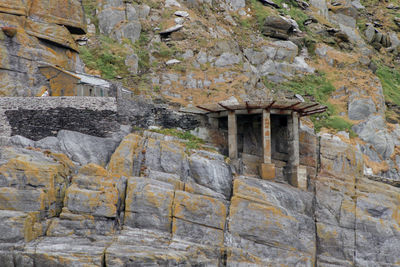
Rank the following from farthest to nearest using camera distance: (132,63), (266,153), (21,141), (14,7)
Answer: (132,63), (14,7), (266,153), (21,141)

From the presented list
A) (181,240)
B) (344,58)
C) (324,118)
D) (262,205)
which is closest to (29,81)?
(181,240)

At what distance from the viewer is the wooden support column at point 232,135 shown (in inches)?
708

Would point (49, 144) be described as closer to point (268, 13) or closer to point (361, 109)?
point (361, 109)

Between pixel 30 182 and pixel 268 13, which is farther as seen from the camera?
pixel 268 13

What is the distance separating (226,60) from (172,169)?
1585 centimetres

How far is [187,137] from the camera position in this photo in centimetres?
1819

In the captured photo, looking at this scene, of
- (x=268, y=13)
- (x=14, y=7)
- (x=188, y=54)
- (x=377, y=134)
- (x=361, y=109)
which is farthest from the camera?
(x=268, y=13)

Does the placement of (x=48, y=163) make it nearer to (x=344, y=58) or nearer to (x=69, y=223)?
(x=69, y=223)

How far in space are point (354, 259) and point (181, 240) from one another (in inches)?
322

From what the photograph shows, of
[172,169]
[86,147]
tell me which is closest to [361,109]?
[172,169]

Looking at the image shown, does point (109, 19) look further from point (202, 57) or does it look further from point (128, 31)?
point (202, 57)

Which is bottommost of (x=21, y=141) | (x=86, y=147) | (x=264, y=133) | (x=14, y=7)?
(x=86, y=147)

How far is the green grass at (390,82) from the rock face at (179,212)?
18.2m

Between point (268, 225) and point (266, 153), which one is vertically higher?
point (266, 153)
